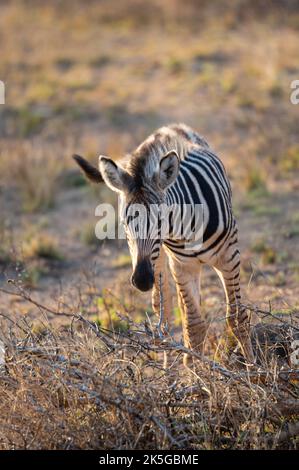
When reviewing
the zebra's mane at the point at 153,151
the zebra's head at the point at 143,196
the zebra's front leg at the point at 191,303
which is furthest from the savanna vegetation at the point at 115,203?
the zebra's mane at the point at 153,151

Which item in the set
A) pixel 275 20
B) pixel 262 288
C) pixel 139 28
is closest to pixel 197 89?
pixel 275 20

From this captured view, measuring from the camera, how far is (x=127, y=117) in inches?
571

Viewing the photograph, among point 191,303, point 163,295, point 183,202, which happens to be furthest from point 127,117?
point 183,202

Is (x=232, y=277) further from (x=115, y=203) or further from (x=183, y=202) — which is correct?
(x=115, y=203)

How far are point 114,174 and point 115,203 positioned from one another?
562 centimetres

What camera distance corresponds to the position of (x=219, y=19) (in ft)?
68.2

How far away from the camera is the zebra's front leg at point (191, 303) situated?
20.4ft

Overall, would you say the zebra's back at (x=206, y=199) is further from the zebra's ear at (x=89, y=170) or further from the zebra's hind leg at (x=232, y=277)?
the zebra's ear at (x=89, y=170)

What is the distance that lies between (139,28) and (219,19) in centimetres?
239

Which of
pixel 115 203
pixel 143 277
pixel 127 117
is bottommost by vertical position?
pixel 143 277

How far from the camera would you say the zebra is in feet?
17.0
